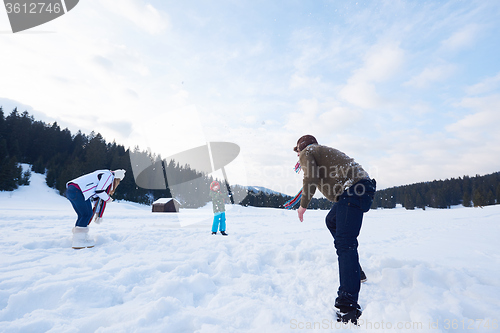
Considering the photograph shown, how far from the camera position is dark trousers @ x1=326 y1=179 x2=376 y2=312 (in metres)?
2.15

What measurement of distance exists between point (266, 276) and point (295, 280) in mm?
401

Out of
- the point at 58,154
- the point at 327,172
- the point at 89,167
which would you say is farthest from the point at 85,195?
the point at 58,154

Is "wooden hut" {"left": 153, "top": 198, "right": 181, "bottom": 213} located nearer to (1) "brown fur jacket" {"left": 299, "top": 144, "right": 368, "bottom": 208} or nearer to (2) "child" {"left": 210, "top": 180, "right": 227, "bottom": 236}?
(2) "child" {"left": 210, "top": 180, "right": 227, "bottom": 236}

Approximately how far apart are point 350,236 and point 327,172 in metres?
0.74

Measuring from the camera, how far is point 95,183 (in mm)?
5016

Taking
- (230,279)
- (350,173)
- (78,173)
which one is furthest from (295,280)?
(78,173)

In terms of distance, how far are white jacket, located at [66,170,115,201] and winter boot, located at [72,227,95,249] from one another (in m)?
0.70

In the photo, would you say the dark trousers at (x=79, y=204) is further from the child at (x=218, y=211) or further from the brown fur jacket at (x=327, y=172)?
the brown fur jacket at (x=327, y=172)

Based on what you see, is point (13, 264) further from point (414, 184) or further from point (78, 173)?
point (414, 184)

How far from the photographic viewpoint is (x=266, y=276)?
3137mm

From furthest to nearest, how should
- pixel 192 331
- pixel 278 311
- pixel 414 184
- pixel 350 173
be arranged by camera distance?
pixel 414 184 < pixel 350 173 < pixel 278 311 < pixel 192 331

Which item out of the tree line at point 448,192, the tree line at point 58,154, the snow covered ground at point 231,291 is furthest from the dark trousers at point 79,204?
the tree line at point 448,192

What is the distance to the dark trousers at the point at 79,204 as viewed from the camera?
4.65m

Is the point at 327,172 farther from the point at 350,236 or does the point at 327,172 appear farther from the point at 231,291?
the point at 231,291
